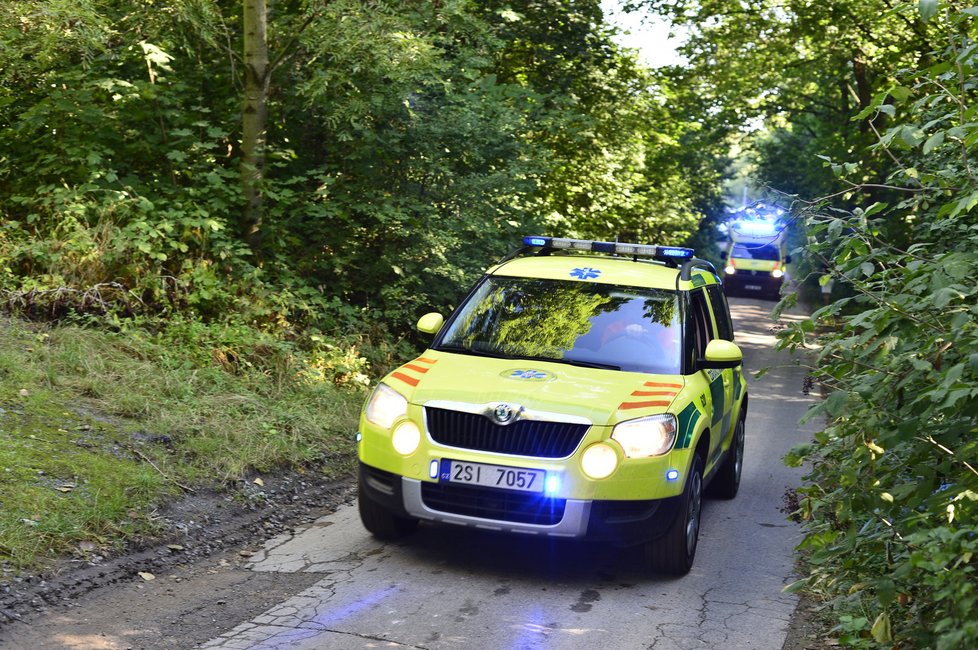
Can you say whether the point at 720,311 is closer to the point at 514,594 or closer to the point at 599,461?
the point at 599,461

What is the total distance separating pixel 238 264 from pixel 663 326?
232 inches

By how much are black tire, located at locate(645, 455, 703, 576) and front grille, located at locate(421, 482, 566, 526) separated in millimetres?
765

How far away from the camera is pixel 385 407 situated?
6488mm

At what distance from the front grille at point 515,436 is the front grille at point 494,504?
0.24 m

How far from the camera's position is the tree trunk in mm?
11578

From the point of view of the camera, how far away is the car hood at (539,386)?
6129 mm

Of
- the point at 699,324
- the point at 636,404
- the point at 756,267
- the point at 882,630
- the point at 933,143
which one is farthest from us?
the point at 756,267

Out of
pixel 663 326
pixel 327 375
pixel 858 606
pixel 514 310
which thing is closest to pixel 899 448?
pixel 858 606

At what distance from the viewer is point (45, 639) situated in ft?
16.1

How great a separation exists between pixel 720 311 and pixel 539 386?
306 centimetres

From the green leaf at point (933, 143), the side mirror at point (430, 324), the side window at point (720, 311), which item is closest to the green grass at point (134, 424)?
the side mirror at point (430, 324)

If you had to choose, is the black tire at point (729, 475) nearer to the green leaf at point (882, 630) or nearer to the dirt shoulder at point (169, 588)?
the dirt shoulder at point (169, 588)

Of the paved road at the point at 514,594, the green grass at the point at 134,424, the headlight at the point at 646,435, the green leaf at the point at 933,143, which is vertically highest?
the green leaf at the point at 933,143

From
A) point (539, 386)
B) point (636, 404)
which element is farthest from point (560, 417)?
point (636, 404)
